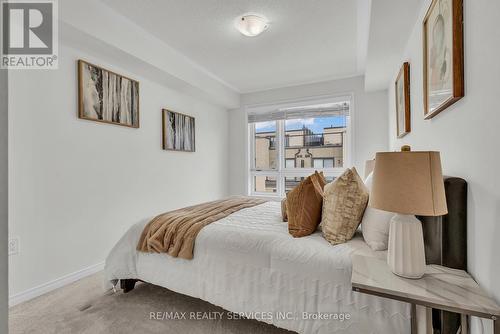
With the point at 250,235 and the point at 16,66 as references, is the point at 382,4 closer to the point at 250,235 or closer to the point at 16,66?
the point at 250,235

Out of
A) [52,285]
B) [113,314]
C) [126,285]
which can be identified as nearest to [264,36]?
[126,285]

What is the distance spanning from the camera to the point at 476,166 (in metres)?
1.01

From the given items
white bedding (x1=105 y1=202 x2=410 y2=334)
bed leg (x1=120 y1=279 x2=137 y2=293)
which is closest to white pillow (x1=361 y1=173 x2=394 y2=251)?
white bedding (x1=105 y1=202 x2=410 y2=334)

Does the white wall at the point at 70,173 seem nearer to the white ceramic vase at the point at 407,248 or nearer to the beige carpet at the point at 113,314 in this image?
the beige carpet at the point at 113,314

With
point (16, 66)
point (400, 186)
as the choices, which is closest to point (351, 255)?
point (400, 186)

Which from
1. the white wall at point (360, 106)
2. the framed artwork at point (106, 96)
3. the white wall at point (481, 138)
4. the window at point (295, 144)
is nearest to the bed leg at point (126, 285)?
the framed artwork at point (106, 96)

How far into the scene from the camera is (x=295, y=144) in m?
4.45

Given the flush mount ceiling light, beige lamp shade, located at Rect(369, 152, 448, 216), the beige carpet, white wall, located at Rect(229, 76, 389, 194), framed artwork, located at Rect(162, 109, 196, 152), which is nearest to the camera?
beige lamp shade, located at Rect(369, 152, 448, 216)

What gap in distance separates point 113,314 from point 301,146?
354cm

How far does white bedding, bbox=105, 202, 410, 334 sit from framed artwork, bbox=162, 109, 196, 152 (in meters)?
1.75

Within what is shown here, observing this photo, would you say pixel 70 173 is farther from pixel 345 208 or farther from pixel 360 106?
pixel 360 106

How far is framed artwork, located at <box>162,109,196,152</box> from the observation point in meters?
3.41

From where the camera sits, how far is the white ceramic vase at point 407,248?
1025mm

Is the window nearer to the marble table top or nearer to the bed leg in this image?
the bed leg
